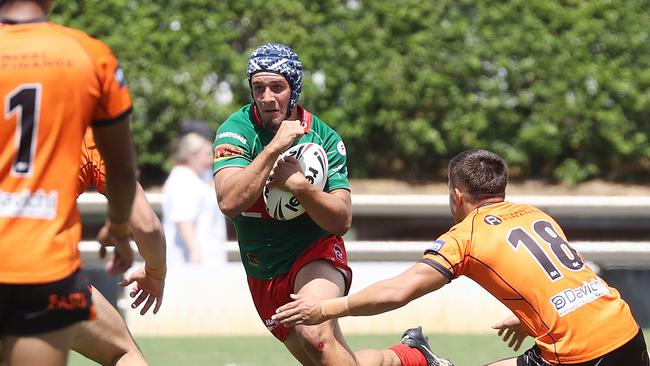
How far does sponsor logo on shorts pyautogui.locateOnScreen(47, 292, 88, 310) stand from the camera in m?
4.14

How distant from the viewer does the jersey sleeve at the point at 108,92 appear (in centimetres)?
421

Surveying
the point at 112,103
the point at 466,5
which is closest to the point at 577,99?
the point at 466,5

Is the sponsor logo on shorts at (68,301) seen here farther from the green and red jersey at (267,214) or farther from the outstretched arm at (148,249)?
the green and red jersey at (267,214)

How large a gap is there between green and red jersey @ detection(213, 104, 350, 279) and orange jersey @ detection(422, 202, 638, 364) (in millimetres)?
1204

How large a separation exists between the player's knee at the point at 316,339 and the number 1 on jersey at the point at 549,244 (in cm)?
122

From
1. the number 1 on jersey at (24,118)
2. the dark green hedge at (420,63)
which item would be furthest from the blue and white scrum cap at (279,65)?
the dark green hedge at (420,63)

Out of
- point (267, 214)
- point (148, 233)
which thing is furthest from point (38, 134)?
point (267, 214)

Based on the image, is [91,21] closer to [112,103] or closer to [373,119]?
[373,119]

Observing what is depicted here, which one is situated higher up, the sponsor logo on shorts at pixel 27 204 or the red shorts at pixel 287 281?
the sponsor logo on shorts at pixel 27 204

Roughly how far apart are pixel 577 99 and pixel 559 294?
7631 mm

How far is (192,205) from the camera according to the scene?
1055cm

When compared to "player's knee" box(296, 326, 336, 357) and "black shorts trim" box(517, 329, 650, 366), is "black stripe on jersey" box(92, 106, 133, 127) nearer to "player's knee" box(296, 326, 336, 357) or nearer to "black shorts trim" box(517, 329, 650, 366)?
"player's knee" box(296, 326, 336, 357)

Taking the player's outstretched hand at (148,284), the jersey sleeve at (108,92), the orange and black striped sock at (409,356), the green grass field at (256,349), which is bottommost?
the green grass field at (256,349)

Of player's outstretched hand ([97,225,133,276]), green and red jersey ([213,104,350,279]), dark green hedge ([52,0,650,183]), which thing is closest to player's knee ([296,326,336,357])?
green and red jersey ([213,104,350,279])
